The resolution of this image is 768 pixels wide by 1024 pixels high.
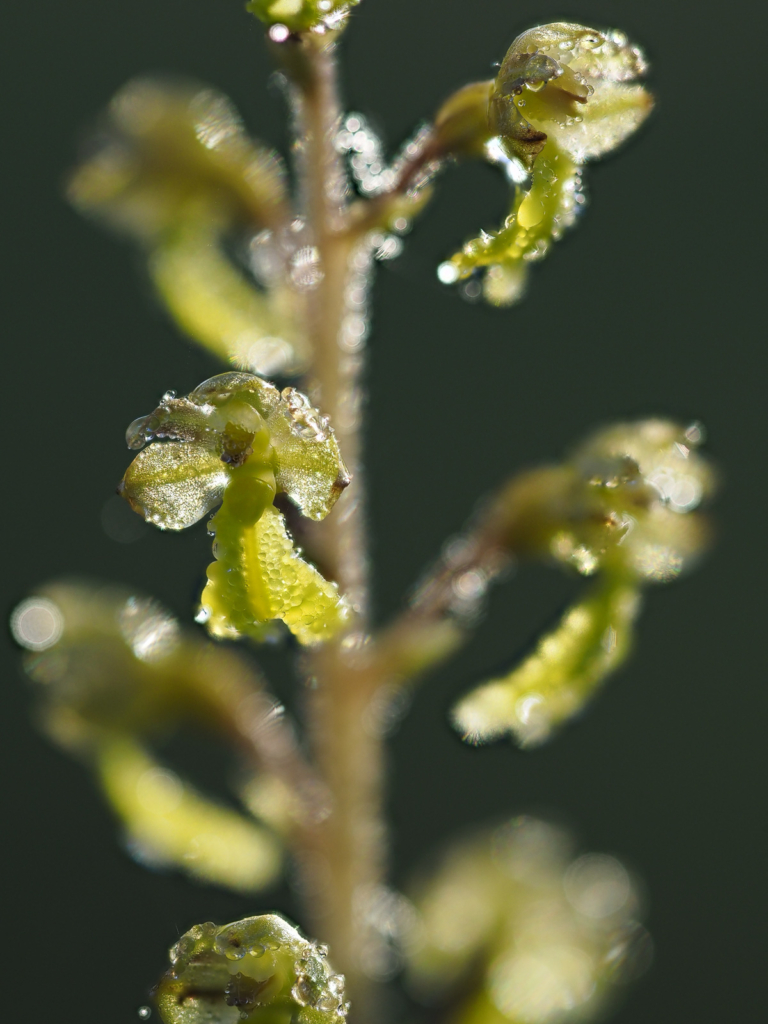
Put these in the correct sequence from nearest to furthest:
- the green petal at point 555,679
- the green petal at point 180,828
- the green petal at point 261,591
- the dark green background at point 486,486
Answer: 1. the green petal at point 261,591
2. the green petal at point 555,679
3. the green petal at point 180,828
4. the dark green background at point 486,486

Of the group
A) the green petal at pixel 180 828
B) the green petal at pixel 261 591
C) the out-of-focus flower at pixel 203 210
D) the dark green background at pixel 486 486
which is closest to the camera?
the green petal at pixel 261 591

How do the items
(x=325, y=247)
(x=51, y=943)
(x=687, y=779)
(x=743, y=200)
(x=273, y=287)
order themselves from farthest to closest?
(x=743, y=200)
(x=687, y=779)
(x=51, y=943)
(x=273, y=287)
(x=325, y=247)

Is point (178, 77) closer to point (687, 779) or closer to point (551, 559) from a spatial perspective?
point (551, 559)

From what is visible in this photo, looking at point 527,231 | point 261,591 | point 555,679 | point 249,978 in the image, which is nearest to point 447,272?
point 527,231

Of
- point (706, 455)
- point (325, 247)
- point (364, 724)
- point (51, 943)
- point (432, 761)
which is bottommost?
point (364, 724)

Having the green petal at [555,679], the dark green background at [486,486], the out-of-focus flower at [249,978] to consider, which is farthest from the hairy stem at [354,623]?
the dark green background at [486,486]

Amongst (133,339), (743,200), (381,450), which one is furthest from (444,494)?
(743,200)

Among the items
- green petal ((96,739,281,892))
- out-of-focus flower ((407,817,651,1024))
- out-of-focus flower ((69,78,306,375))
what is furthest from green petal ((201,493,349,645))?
out-of-focus flower ((407,817,651,1024))

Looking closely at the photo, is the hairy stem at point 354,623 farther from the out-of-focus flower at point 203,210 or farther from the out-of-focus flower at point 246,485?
the out-of-focus flower at point 246,485
